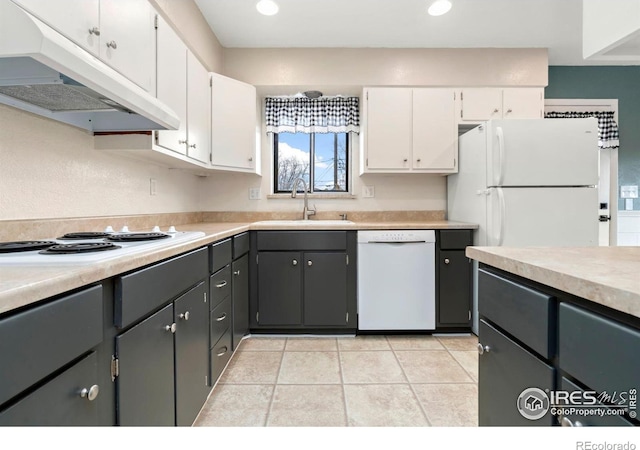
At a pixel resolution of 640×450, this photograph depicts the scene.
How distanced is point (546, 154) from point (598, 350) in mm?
2162

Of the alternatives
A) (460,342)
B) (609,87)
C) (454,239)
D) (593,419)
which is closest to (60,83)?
(593,419)

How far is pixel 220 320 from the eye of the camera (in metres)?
1.83

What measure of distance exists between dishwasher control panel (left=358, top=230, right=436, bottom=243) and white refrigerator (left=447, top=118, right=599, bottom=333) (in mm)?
464

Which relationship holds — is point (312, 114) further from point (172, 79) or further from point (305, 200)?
point (172, 79)

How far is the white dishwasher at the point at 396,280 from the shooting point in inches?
98.7

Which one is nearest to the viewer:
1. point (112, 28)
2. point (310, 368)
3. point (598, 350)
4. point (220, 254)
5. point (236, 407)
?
point (598, 350)

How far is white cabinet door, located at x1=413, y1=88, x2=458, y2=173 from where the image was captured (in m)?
2.83

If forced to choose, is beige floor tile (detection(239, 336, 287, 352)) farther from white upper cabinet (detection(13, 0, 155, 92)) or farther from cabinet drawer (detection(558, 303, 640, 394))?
cabinet drawer (detection(558, 303, 640, 394))

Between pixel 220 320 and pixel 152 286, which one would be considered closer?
pixel 152 286

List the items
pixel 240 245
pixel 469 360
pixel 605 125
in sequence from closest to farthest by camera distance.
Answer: pixel 469 360 → pixel 240 245 → pixel 605 125

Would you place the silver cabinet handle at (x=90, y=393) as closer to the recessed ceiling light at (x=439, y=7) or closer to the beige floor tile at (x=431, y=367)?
the beige floor tile at (x=431, y=367)

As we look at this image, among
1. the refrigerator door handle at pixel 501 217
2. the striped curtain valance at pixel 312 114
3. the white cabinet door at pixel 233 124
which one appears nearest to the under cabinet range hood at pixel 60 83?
the white cabinet door at pixel 233 124

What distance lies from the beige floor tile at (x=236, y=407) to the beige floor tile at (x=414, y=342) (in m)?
1.05
